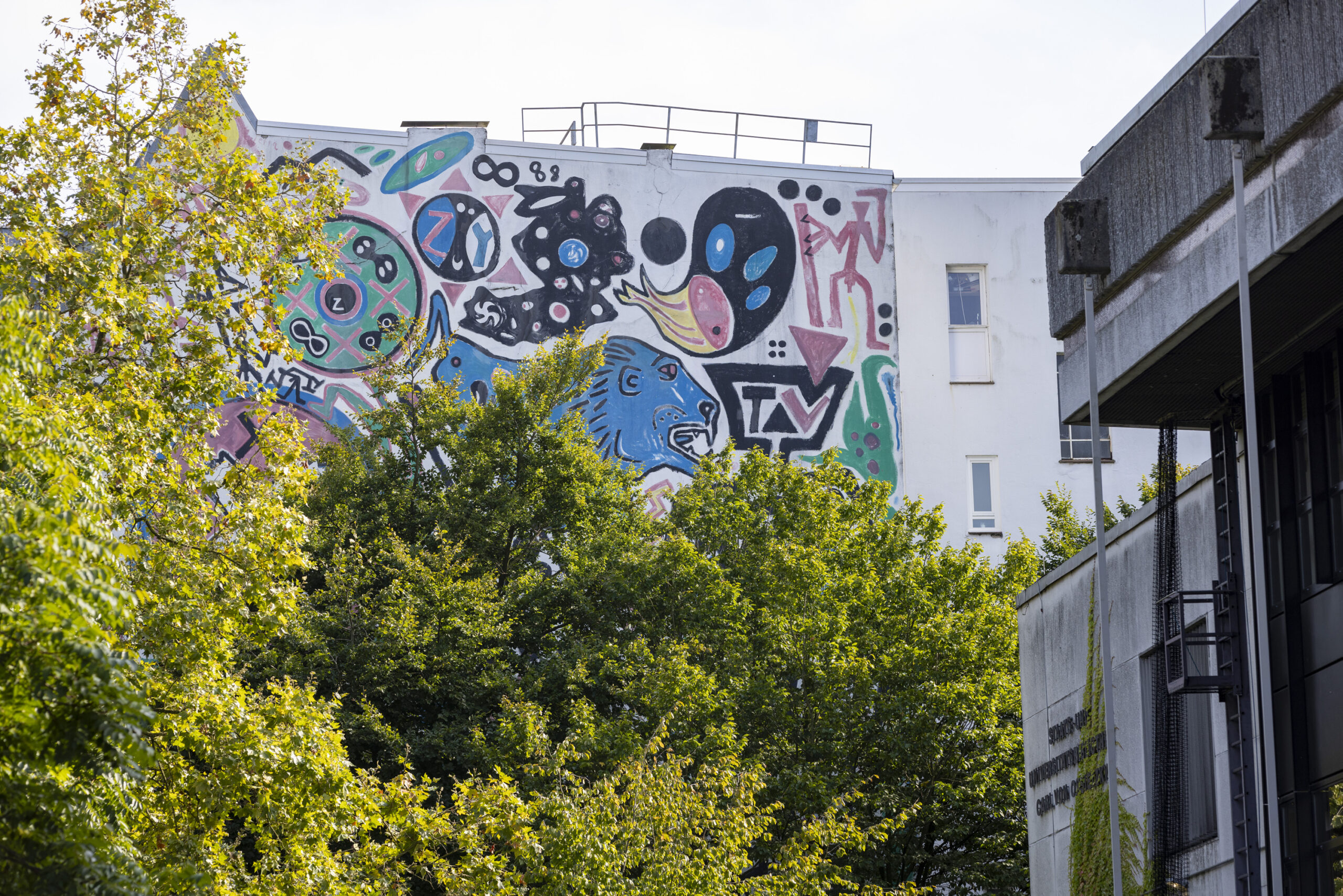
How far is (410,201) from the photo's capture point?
38938 millimetres

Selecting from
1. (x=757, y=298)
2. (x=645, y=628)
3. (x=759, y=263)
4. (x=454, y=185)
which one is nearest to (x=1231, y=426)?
(x=645, y=628)


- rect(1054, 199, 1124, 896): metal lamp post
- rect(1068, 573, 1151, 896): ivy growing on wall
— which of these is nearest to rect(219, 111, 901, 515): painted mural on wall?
rect(1068, 573, 1151, 896): ivy growing on wall

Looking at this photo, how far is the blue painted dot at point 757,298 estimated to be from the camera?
39906 mm

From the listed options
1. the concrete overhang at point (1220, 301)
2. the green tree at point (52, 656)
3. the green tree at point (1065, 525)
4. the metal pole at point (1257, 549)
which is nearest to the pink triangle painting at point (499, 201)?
the green tree at point (1065, 525)

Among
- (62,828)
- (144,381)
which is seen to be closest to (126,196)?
(144,381)

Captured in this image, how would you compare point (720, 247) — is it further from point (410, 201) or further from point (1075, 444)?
point (1075, 444)

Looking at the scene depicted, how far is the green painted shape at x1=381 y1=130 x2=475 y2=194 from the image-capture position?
38969 mm

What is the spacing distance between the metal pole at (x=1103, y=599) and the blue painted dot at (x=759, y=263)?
22.2 m

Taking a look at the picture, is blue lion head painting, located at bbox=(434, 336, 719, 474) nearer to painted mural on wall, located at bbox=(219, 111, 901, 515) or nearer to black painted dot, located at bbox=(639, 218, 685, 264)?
painted mural on wall, located at bbox=(219, 111, 901, 515)

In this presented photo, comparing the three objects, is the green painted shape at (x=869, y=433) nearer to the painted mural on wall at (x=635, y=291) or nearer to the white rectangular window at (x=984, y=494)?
the painted mural on wall at (x=635, y=291)

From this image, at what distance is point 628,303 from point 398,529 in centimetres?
993

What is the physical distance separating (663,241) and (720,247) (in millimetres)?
1344

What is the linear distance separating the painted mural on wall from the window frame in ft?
4.50

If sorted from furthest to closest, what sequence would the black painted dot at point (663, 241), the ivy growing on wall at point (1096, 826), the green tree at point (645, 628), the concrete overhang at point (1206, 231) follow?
the black painted dot at point (663, 241), the green tree at point (645, 628), the ivy growing on wall at point (1096, 826), the concrete overhang at point (1206, 231)
